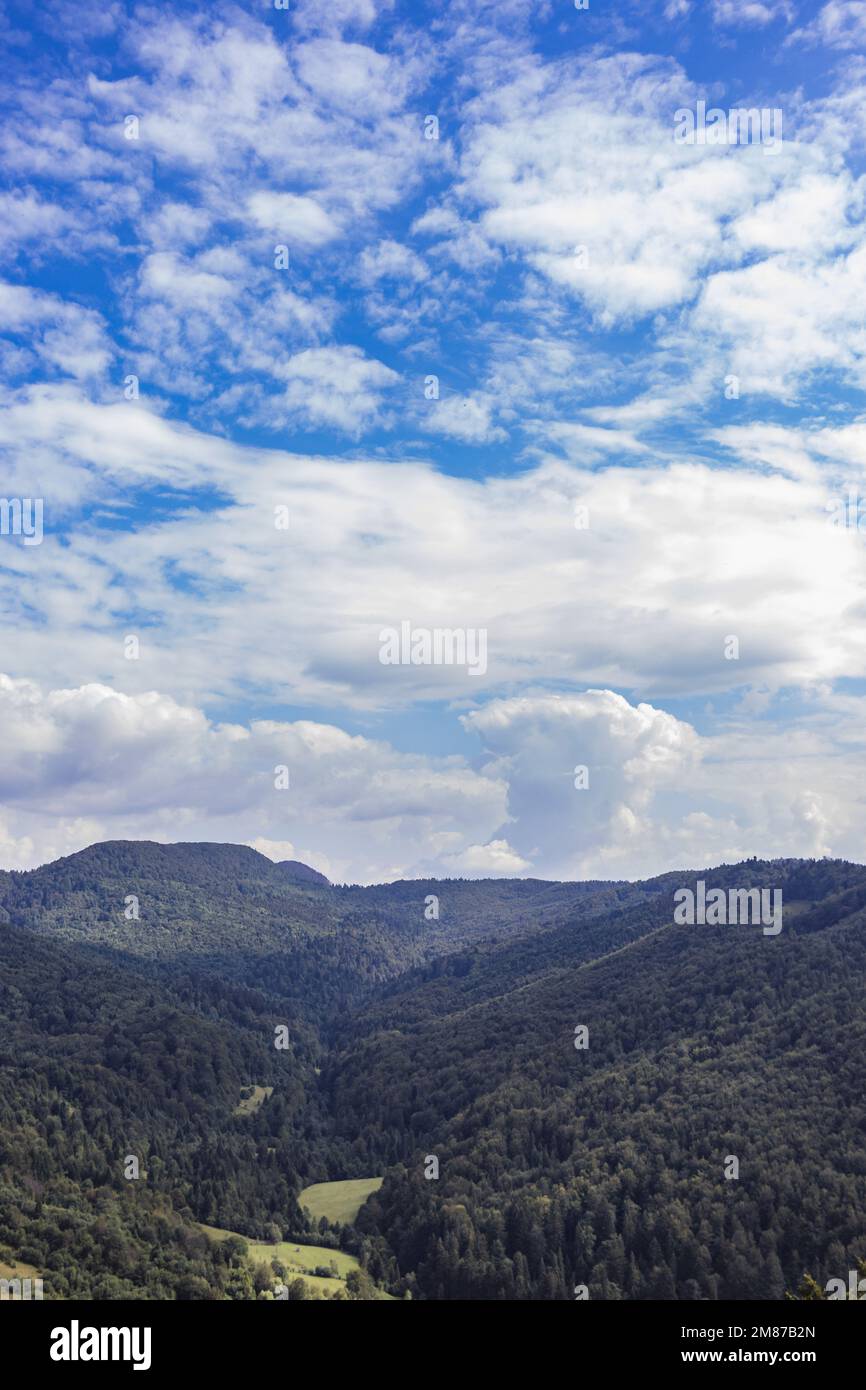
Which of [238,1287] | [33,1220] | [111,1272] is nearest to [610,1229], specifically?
[238,1287]
